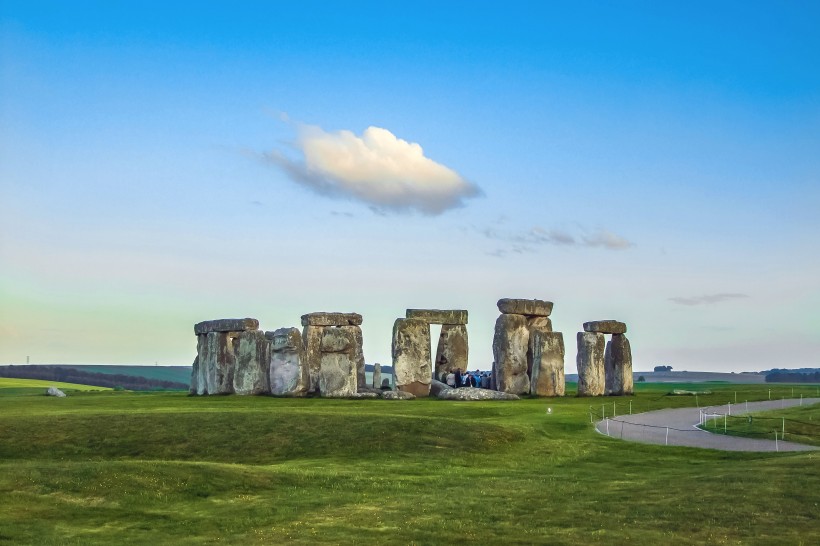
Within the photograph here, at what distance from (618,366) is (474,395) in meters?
10.3

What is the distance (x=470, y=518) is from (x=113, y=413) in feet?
69.5

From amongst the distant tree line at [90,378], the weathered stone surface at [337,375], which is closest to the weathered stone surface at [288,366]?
the weathered stone surface at [337,375]

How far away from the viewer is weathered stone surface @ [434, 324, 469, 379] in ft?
186

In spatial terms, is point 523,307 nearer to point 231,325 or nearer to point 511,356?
point 511,356

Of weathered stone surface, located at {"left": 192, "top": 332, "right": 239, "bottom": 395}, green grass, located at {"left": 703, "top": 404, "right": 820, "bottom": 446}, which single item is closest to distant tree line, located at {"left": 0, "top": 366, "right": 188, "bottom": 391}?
weathered stone surface, located at {"left": 192, "top": 332, "right": 239, "bottom": 395}

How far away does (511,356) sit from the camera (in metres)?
53.7

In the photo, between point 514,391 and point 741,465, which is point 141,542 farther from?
point 514,391

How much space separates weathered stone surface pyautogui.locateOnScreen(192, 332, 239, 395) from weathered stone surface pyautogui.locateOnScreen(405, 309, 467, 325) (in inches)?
401

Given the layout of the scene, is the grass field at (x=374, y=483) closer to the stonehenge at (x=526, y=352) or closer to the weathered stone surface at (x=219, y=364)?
the stonehenge at (x=526, y=352)

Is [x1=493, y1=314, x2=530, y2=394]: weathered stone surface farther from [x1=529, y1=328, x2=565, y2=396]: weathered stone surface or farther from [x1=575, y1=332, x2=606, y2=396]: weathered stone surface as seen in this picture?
[x1=575, y1=332, x2=606, y2=396]: weathered stone surface

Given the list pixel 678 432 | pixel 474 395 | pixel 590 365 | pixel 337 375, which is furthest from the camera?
pixel 590 365

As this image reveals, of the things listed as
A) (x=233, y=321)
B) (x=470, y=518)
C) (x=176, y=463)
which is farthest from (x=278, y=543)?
(x=233, y=321)

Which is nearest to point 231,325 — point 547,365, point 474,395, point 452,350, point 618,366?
point 452,350

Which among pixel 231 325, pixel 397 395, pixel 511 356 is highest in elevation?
pixel 231 325
